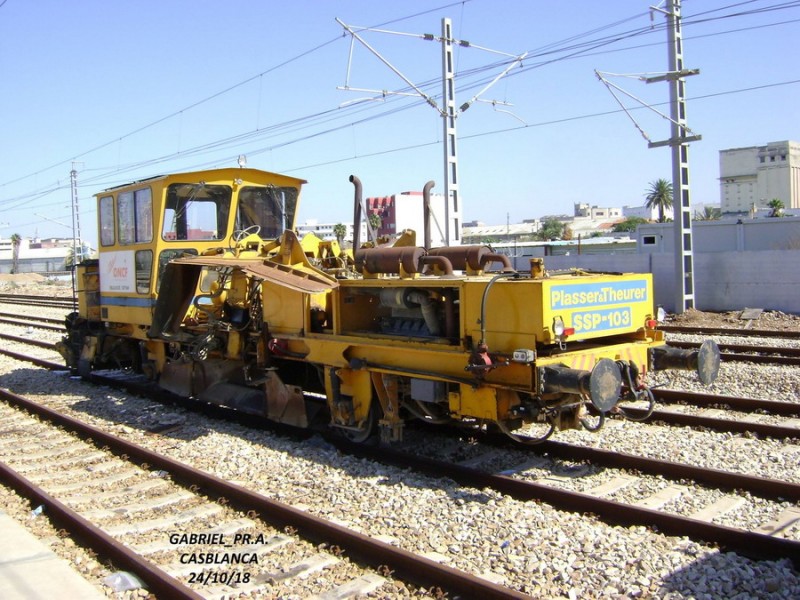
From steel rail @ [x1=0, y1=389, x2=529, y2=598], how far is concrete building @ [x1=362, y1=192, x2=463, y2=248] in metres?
3.34

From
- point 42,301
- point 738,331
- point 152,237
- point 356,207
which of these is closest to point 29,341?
point 152,237

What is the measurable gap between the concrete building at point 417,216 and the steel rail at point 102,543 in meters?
4.23

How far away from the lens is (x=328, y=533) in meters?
4.95

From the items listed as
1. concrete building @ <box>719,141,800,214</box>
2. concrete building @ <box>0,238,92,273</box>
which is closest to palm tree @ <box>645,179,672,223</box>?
concrete building @ <box>719,141,800,214</box>

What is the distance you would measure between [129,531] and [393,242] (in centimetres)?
393

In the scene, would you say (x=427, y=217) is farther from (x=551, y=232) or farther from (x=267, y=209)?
(x=551, y=232)

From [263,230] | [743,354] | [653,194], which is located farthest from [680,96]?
[653,194]

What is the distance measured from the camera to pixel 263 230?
10148mm

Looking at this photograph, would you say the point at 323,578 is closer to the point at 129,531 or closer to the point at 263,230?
the point at 129,531

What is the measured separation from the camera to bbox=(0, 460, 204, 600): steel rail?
4.23 metres

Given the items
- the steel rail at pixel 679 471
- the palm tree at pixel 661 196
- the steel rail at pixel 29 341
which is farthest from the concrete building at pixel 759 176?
the steel rail at pixel 679 471

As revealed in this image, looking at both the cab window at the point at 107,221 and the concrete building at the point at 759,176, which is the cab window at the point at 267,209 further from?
the concrete building at the point at 759,176

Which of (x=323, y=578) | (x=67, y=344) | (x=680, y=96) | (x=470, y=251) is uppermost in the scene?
(x=680, y=96)

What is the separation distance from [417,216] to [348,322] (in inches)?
1243
